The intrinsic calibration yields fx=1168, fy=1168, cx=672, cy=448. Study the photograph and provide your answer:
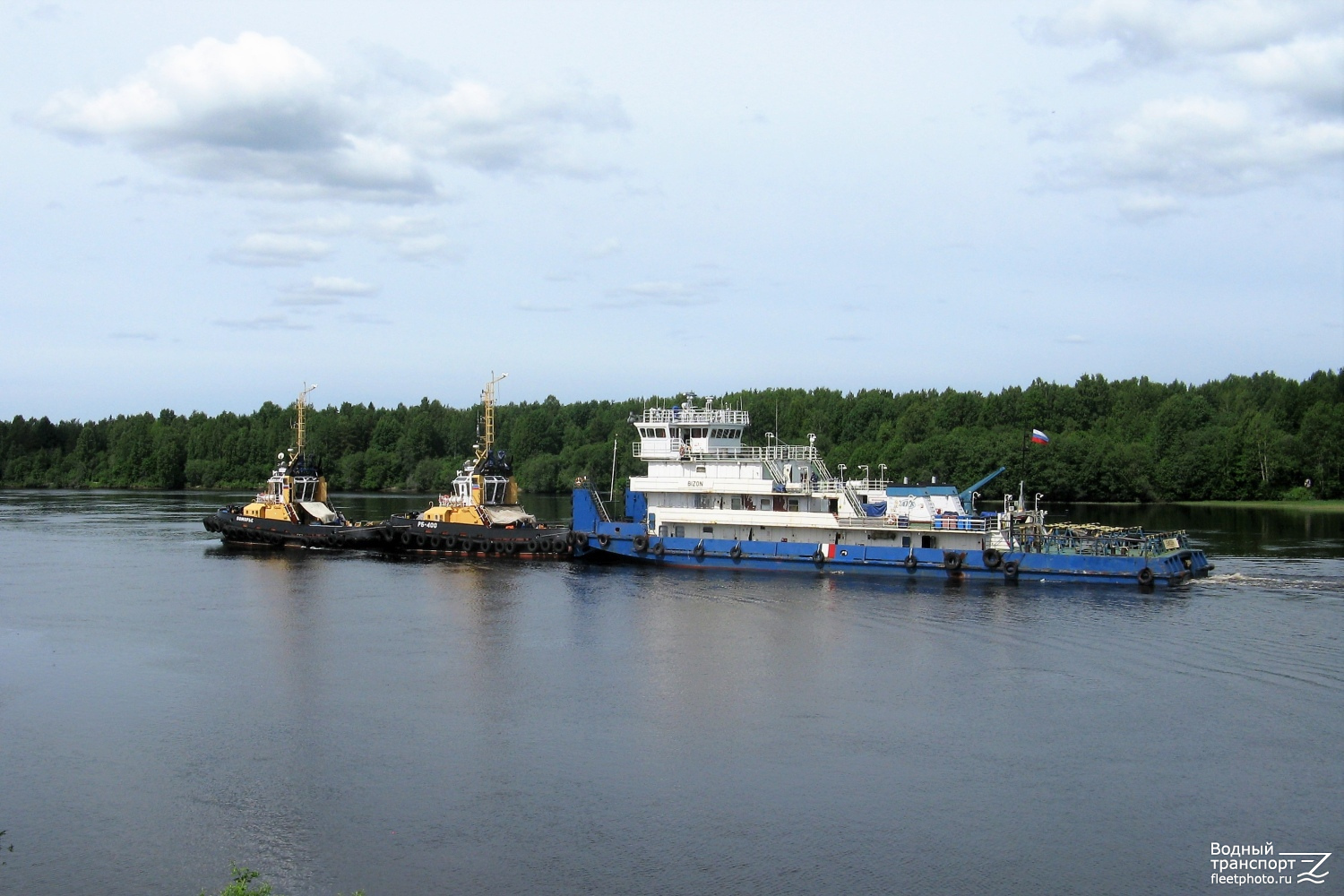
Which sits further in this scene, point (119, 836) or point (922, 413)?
point (922, 413)

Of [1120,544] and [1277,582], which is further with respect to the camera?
[1120,544]

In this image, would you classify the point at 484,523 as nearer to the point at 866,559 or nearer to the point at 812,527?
the point at 812,527

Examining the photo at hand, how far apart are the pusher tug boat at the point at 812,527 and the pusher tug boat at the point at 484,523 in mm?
2949

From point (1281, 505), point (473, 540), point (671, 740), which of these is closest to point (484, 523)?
point (473, 540)

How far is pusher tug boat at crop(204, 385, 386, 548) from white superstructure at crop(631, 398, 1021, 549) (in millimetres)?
16747

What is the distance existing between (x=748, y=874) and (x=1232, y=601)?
29832 mm

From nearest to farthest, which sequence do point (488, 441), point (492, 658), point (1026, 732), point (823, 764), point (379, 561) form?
point (823, 764)
point (1026, 732)
point (492, 658)
point (379, 561)
point (488, 441)

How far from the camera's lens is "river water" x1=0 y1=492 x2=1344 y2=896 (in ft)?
65.5

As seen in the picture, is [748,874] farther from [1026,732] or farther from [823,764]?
[1026,732]

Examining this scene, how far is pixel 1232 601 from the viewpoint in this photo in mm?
42344

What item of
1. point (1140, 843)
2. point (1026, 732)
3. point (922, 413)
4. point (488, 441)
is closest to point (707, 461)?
point (488, 441)

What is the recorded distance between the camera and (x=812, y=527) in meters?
51.9

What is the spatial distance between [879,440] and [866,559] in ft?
271

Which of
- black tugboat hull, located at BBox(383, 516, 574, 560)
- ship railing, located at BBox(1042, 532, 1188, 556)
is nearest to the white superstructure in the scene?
ship railing, located at BBox(1042, 532, 1188, 556)
